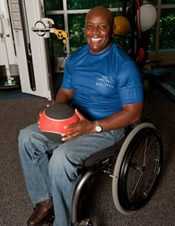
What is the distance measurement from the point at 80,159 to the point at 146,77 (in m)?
2.23

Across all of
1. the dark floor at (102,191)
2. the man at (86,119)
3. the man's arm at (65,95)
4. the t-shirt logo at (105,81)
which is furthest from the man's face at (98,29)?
the dark floor at (102,191)

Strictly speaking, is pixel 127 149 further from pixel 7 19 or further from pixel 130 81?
pixel 7 19

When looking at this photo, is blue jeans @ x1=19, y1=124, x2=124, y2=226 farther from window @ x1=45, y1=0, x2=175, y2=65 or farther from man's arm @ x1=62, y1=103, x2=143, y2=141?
window @ x1=45, y1=0, x2=175, y2=65

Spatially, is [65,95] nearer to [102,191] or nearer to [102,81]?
[102,81]

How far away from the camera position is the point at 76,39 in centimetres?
421

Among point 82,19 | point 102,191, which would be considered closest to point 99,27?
point 102,191

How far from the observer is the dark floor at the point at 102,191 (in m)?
1.62

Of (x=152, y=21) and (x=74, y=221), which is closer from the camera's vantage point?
(x=74, y=221)

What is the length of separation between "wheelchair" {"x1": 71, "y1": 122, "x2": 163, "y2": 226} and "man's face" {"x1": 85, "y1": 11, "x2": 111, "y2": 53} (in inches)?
17.1

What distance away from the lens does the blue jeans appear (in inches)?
51.3

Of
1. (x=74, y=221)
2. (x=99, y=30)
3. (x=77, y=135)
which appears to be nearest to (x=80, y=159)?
(x=77, y=135)

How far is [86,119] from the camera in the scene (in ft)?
4.65

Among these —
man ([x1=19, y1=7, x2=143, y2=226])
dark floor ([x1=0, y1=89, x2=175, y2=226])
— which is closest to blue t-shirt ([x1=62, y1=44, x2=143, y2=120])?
man ([x1=19, y1=7, x2=143, y2=226])

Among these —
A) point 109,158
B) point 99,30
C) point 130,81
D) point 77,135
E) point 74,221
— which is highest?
point 99,30
